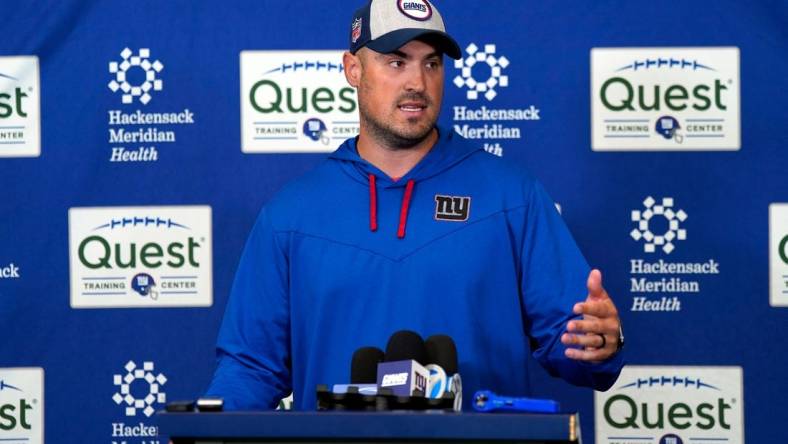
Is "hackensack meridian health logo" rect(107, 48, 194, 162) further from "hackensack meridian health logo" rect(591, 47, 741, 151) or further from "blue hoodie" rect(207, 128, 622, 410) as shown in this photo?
"hackensack meridian health logo" rect(591, 47, 741, 151)

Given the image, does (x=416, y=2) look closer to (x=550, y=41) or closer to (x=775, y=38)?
(x=550, y=41)

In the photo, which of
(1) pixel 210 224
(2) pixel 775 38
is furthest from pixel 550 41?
(1) pixel 210 224

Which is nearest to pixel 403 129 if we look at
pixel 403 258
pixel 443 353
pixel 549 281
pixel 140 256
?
pixel 403 258

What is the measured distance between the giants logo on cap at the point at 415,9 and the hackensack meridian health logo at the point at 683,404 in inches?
50.2

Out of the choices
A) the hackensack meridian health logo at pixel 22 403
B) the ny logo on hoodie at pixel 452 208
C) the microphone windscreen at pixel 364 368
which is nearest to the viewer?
the microphone windscreen at pixel 364 368

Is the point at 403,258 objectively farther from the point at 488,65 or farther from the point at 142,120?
the point at 142,120

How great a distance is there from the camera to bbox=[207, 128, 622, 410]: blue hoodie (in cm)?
234

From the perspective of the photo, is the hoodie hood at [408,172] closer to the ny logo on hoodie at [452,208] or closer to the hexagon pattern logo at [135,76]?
the ny logo on hoodie at [452,208]

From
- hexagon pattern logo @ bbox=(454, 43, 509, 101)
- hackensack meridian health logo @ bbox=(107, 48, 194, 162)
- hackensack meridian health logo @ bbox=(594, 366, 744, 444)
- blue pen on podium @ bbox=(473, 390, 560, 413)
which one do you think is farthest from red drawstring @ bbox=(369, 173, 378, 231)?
hackensack meridian health logo @ bbox=(594, 366, 744, 444)

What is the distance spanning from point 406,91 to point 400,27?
14cm

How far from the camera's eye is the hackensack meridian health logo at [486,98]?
10.6ft

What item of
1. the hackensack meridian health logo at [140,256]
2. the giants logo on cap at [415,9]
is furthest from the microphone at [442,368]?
the hackensack meridian health logo at [140,256]

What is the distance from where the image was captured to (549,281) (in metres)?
2.36

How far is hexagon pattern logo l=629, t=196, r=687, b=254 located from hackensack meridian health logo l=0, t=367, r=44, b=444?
→ 1.76m
